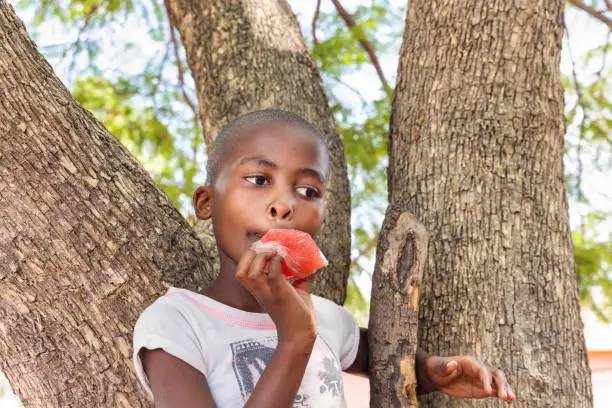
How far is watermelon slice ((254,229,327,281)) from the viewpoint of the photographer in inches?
64.9

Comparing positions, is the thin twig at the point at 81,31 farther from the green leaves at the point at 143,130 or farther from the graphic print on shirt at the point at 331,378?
the graphic print on shirt at the point at 331,378

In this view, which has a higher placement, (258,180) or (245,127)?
(245,127)

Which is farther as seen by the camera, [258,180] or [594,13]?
[594,13]

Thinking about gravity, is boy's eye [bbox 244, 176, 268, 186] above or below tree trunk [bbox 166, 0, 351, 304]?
below

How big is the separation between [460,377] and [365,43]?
10.7 feet

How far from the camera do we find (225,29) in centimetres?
337

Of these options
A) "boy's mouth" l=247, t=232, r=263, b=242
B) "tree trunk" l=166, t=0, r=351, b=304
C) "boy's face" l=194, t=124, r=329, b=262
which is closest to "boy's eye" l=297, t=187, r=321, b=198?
"boy's face" l=194, t=124, r=329, b=262

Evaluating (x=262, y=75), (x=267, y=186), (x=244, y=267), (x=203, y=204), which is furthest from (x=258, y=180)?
(x=262, y=75)

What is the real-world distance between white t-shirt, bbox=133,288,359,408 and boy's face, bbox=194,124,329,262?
0.16 meters

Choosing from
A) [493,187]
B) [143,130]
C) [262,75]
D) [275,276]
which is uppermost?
[143,130]

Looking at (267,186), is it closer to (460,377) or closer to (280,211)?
(280,211)

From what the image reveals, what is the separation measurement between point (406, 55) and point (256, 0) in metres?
1.03

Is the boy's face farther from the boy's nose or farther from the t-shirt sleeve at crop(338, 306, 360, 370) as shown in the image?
the t-shirt sleeve at crop(338, 306, 360, 370)

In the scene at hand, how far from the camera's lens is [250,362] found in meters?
1.79
